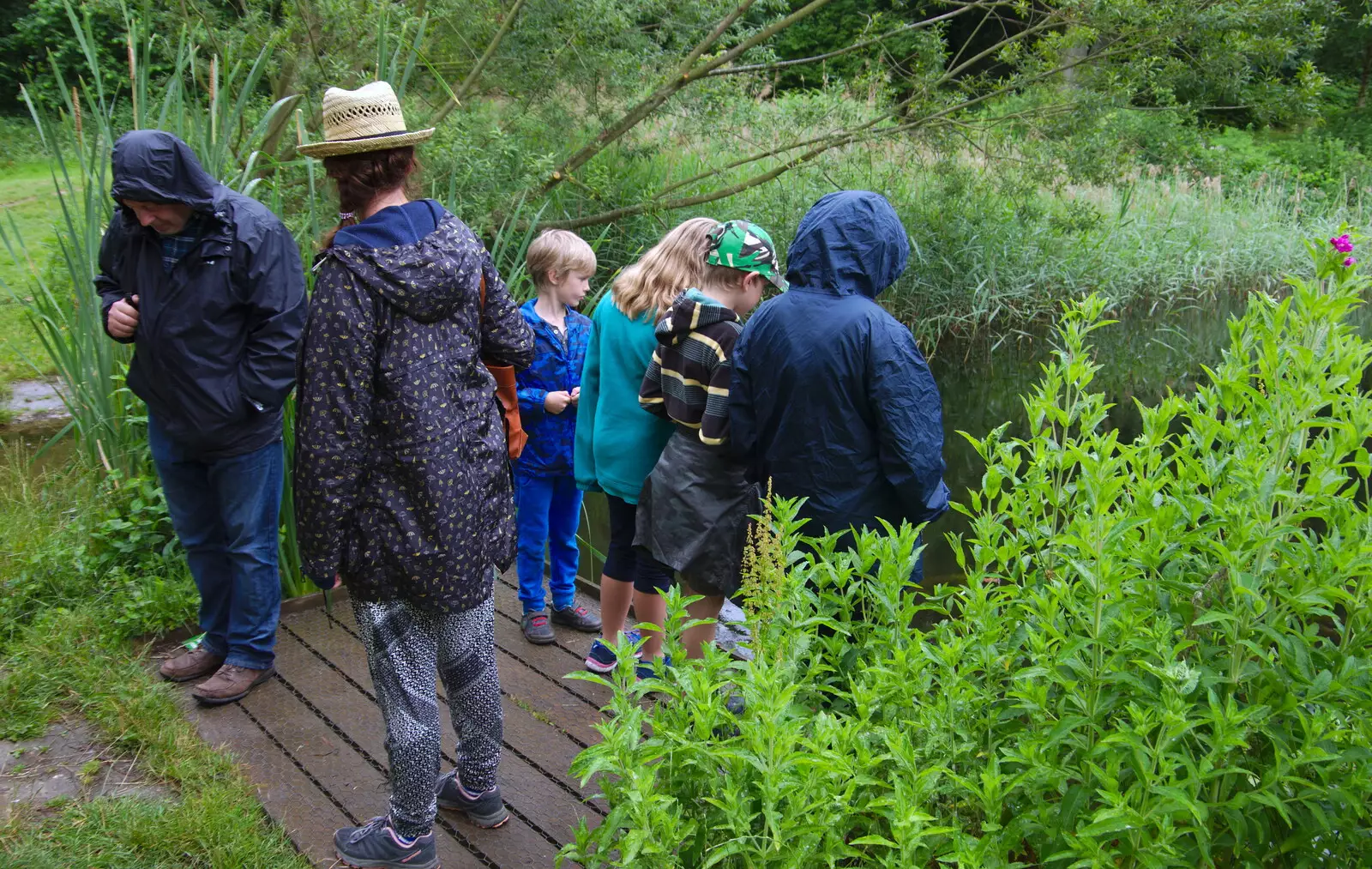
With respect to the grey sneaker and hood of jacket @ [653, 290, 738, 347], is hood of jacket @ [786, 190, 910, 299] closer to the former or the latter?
hood of jacket @ [653, 290, 738, 347]

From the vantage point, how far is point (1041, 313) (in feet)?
30.9

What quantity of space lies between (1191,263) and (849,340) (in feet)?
29.8

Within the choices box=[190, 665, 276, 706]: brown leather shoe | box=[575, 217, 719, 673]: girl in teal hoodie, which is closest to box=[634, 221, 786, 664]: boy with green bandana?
box=[575, 217, 719, 673]: girl in teal hoodie

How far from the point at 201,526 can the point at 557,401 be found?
3.93 feet

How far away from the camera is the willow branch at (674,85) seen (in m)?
7.09

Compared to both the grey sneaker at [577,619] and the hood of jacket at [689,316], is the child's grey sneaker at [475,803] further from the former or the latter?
the hood of jacket at [689,316]

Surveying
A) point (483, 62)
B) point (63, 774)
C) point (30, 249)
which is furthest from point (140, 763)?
point (30, 249)

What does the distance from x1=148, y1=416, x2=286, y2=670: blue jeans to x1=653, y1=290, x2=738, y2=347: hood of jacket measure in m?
1.29

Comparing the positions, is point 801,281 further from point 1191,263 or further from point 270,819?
point 1191,263

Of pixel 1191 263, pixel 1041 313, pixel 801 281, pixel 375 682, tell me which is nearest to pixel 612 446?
pixel 801 281

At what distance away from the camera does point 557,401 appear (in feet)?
12.5

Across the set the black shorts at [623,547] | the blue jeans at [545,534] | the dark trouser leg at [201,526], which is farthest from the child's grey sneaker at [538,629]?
the dark trouser leg at [201,526]

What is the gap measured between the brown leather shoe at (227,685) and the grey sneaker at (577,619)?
1055 mm

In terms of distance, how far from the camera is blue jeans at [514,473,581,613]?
395 cm
